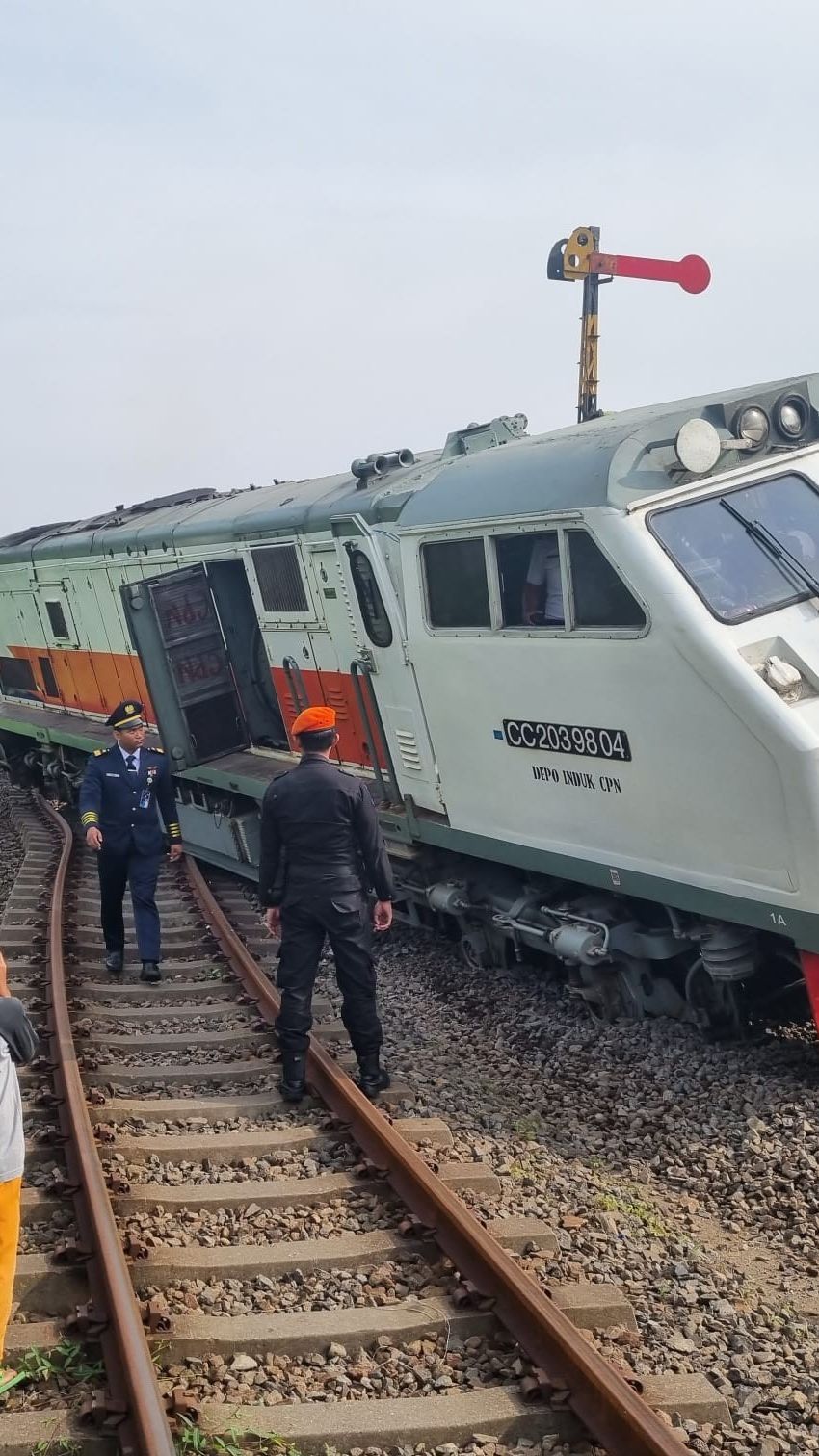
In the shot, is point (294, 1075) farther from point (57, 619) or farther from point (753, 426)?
point (57, 619)

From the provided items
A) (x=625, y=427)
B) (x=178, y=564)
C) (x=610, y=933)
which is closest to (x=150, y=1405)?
(x=610, y=933)

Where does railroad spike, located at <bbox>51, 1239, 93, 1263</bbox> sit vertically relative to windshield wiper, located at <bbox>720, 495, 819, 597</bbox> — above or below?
below

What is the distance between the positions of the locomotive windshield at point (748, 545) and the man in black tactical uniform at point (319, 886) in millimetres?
2001

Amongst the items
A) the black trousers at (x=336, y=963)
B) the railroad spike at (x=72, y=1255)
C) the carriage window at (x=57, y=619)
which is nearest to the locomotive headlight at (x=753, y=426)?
the black trousers at (x=336, y=963)

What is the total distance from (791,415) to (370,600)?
296cm

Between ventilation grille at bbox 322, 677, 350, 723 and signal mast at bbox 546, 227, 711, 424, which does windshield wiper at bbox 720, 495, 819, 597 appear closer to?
ventilation grille at bbox 322, 677, 350, 723

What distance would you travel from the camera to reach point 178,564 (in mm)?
12117

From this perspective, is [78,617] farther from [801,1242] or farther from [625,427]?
[801,1242]

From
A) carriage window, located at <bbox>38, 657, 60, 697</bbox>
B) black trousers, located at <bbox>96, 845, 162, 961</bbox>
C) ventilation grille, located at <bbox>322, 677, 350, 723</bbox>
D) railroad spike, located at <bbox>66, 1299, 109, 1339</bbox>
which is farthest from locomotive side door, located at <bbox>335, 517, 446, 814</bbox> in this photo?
carriage window, located at <bbox>38, 657, 60, 697</bbox>

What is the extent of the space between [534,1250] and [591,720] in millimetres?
2714

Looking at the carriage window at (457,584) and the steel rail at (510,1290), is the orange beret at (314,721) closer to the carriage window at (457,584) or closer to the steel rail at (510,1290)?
the carriage window at (457,584)

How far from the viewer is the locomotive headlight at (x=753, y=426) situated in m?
6.70

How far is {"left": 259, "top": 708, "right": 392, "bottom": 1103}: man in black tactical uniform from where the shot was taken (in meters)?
6.71

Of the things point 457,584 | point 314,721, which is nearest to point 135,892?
point 314,721
